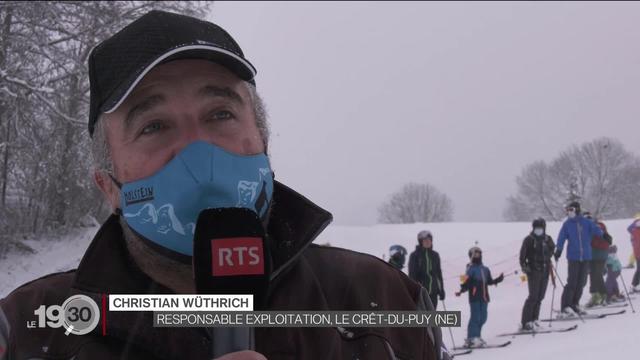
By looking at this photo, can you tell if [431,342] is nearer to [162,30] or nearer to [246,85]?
[246,85]

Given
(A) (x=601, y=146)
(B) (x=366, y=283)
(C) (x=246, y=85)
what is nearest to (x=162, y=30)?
(C) (x=246, y=85)

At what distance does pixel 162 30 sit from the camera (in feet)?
4.89

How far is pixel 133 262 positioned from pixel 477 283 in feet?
27.3

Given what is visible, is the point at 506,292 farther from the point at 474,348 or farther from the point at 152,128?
the point at 152,128

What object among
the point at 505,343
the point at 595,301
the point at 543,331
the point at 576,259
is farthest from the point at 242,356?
the point at 595,301

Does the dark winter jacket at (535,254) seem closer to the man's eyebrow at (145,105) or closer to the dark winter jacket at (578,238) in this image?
the dark winter jacket at (578,238)

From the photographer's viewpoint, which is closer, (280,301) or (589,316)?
(280,301)

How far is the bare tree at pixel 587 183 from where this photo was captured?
2659 cm

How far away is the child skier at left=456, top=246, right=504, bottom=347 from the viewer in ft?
28.3

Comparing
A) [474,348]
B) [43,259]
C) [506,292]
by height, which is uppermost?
[43,259]

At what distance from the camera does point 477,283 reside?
9055 millimetres

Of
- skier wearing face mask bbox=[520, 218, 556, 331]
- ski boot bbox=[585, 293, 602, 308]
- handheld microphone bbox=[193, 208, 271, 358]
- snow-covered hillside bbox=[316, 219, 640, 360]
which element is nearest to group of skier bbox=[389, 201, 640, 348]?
skier wearing face mask bbox=[520, 218, 556, 331]

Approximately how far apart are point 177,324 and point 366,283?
60cm

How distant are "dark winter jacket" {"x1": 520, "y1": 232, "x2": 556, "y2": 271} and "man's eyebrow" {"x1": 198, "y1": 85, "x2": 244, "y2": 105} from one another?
8874 millimetres
